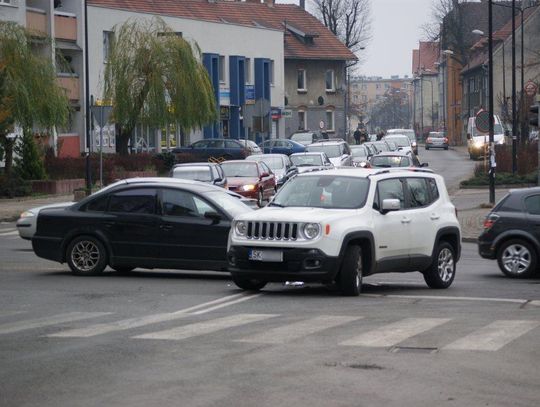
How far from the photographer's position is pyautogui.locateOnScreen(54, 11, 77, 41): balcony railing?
60.0 m

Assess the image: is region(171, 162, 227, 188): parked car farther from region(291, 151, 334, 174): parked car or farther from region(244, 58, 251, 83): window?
region(244, 58, 251, 83): window

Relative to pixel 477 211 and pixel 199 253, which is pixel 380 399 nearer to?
pixel 199 253

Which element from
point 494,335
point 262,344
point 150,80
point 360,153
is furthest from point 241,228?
Result: point 360,153

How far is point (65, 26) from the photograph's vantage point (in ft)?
199

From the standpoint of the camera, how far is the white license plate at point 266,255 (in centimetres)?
1658

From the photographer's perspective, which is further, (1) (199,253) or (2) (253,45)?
(2) (253,45)

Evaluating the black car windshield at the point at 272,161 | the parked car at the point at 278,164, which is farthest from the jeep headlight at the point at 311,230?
the black car windshield at the point at 272,161

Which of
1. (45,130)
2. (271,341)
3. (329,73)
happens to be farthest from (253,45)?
(271,341)

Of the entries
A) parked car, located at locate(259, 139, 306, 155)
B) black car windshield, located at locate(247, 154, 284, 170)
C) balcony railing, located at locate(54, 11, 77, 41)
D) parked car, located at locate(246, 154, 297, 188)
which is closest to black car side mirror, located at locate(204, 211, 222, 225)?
parked car, located at locate(246, 154, 297, 188)

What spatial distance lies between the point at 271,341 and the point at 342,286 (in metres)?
4.51

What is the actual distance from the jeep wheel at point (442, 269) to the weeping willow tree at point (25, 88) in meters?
25.7

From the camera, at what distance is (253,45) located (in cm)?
8431

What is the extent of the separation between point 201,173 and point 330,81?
2698 inches

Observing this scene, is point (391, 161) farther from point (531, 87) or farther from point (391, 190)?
point (391, 190)
